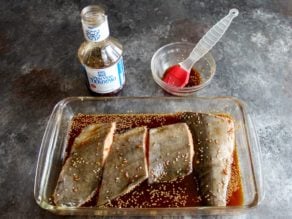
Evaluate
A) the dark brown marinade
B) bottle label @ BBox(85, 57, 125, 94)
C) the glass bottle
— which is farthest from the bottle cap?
the dark brown marinade

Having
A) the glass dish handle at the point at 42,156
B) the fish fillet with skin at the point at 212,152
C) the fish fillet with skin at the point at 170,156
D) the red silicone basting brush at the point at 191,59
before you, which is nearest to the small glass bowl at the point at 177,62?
the red silicone basting brush at the point at 191,59

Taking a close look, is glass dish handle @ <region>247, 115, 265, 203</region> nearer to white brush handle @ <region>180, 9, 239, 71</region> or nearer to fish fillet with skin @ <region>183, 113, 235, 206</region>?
fish fillet with skin @ <region>183, 113, 235, 206</region>

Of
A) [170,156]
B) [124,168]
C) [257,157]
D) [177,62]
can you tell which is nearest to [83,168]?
[124,168]

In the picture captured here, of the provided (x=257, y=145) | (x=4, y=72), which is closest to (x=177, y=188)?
(x=257, y=145)

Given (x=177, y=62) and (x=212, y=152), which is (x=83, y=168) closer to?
(x=212, y=152)

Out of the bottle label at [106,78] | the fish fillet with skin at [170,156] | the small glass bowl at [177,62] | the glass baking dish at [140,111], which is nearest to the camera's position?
the glass baking dish at [140,111]

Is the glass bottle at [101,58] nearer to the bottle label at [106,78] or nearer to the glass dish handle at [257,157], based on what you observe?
the bottle label at [106,78]

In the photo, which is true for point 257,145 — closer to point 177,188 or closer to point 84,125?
point 177,188
